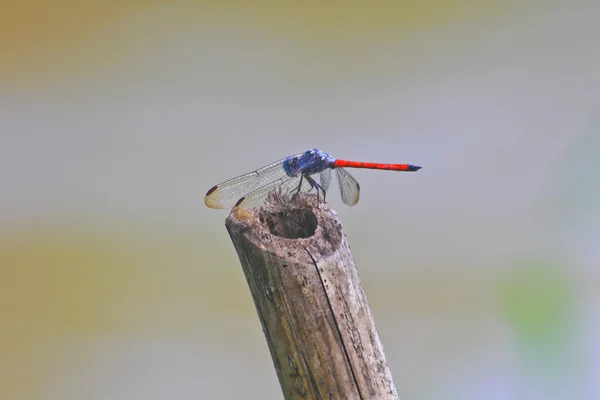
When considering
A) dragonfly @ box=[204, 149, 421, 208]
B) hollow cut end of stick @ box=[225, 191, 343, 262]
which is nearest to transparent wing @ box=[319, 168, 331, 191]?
dragonfly @ box=[204, 149, 421, 208]

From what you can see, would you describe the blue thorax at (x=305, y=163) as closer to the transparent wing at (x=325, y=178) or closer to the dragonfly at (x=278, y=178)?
the dragonfly at (x=278, y=178)

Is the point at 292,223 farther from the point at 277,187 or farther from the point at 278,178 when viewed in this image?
the point at 278,178

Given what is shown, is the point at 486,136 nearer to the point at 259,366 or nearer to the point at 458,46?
the point at 458,46

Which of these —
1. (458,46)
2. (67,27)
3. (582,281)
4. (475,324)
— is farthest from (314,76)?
(582,281)

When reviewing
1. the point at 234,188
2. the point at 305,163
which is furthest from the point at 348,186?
the point at 234,188

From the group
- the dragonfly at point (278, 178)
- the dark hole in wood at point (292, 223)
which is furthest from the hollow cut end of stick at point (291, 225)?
the dragonfly at point (278, 178)
